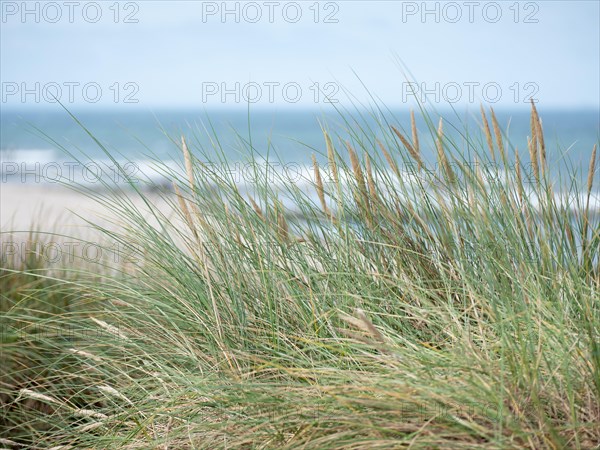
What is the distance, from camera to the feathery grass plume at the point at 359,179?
2.05 m

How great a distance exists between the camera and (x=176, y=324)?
2021 mm

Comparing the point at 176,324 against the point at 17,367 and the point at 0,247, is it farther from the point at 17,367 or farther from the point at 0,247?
the point at 0,247

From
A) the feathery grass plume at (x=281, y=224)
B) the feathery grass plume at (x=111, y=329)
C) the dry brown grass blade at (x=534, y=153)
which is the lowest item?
the feathery grass plume at (x=111, y=329)

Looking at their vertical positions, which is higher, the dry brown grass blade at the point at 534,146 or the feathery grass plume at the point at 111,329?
the dry brown grass blade at the point at 534,146

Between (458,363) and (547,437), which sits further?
(458,363)

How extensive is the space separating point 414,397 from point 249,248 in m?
0.88

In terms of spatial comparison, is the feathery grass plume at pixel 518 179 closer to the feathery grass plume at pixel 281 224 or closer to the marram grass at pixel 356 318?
the marram grass at pixel 356 318

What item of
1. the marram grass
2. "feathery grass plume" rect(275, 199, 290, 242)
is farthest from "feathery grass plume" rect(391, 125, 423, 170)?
"feathery grass plume" rect(275, 199, 290, 242)

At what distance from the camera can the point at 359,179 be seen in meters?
2.10

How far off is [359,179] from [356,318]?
705mm

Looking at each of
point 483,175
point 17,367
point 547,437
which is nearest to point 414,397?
point 547,437

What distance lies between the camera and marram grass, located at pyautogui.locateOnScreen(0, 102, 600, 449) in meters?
1.38

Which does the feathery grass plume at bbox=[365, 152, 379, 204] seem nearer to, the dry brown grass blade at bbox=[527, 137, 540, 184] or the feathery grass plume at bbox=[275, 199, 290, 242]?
the feathery grass plume at bbox=[275, 199, 290, 242]

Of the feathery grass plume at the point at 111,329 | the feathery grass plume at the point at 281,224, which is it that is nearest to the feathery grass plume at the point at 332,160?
the feathery grass plume at the point at 281,224
